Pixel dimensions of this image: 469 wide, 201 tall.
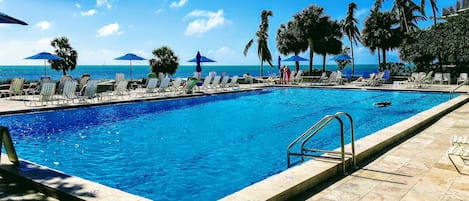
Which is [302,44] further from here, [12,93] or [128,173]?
[128,173]

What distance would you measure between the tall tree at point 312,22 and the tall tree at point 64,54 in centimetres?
1686

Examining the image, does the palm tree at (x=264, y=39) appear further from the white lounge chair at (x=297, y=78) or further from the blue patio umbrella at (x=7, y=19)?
the blue patio umbrella at (x=7, y=19)

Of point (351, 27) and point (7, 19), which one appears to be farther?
point (351, 27)

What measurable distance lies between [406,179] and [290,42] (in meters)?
27.4

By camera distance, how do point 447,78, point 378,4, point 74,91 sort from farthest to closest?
point 378,4, point 447,78, point 74,91

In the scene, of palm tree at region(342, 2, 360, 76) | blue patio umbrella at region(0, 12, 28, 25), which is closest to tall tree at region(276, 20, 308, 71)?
palm tree at region(342, 2, 360, 76)

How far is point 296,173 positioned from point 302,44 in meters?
27.6

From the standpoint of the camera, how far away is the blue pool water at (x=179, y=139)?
576cm

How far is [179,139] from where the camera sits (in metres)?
8.49

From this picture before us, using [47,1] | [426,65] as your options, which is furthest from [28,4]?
[426,65]

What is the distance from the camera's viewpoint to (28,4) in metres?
14.1

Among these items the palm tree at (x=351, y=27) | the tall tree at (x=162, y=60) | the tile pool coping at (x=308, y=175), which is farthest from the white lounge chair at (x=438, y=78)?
the tile pool coping at (x=308, y=175)

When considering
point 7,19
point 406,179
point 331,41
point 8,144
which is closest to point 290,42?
point 331,41

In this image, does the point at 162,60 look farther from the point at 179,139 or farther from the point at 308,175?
the point at 308,175
